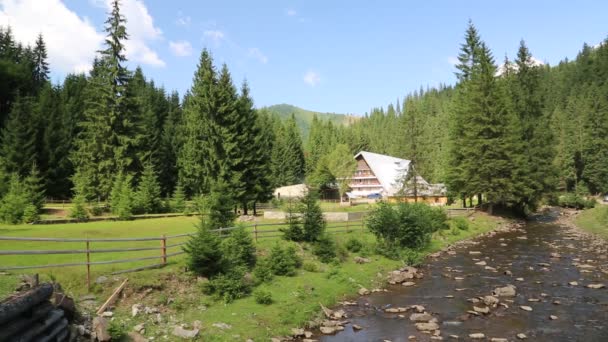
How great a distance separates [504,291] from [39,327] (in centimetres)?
1931

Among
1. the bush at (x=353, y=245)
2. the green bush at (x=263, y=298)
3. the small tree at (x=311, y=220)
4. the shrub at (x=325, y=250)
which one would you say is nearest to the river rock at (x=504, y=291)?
the shrub at (x=325, y=250)

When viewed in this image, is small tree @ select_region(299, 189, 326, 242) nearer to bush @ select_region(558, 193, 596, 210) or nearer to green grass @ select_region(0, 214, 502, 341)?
green grass @ select_region(0, 214, 502, 341)

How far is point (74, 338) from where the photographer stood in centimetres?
1119

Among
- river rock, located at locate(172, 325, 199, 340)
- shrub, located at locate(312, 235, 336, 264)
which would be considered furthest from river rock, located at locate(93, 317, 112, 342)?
shrub, located at locate(312, 235, 336, 264)

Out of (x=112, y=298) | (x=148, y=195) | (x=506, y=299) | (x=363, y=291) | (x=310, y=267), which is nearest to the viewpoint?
(x=112, y=298)

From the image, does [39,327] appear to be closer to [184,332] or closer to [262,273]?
[184,332]

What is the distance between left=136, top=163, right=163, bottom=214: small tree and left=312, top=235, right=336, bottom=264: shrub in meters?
27.3

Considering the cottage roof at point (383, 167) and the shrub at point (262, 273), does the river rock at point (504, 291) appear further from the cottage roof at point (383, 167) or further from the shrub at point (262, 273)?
the cottage roof at point (383, 167)

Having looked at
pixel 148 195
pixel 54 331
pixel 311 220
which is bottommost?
pixel 54 331

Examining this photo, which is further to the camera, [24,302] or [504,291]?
[504,291]

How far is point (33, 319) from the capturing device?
9.50 m

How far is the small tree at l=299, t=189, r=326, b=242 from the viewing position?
25984mm

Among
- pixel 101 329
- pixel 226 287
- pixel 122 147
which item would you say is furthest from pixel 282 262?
pixel 122 147

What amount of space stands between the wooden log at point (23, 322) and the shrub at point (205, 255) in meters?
6.96
